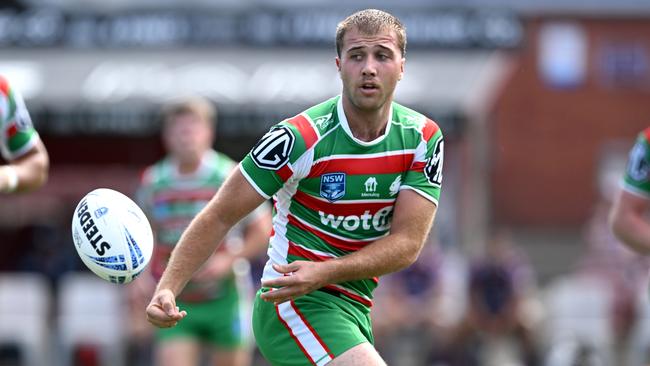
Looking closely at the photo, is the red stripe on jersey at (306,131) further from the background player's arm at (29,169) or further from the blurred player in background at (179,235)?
the blurred player in background at (179,235)

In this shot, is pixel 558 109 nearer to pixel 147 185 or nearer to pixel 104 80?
pixel 104 80

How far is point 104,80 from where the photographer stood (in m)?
20.1

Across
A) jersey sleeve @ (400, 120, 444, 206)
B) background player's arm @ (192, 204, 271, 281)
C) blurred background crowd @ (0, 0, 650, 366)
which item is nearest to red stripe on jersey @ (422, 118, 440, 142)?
jersey sleeve @ (400, 120, 444, 206)

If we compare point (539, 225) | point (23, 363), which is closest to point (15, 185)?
A: point (23, 363)

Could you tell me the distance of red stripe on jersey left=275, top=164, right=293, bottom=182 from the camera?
17.4ft

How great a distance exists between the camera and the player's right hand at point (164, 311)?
5.12 m

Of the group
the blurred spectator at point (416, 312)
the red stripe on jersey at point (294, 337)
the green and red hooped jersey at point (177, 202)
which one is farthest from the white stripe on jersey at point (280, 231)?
the blurred spectator at point (416, 312)

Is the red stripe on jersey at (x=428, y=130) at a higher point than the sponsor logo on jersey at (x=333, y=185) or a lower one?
higher

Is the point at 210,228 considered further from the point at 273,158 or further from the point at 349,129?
the point at 349,129

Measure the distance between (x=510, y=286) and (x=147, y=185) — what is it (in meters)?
6.43

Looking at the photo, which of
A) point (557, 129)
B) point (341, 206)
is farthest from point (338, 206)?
point (557, 129)

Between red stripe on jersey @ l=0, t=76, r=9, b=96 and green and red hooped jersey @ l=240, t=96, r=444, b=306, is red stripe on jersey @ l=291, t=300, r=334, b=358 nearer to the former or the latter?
green and red hooped jersey @ l=240, t=96, r=444, b=306

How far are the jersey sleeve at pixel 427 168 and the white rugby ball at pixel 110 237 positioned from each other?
121 centimetres

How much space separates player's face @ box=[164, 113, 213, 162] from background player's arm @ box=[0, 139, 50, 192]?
167cm
